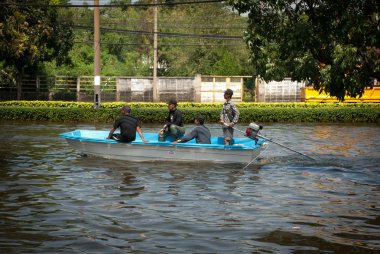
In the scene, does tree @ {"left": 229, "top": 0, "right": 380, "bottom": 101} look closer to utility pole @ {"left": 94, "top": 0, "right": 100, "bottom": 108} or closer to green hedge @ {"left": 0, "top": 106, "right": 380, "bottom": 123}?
green hedge @ {"left": 0, "top": 106, "right": 380, "bottom": 123}

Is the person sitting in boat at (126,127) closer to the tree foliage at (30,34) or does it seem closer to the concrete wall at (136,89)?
the tree foliage at (30,34)

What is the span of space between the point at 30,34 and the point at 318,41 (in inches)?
1116

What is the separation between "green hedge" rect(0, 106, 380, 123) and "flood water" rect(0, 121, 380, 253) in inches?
519

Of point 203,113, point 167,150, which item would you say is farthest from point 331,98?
point 167,150

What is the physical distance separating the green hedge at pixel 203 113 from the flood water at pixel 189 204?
43.2 feet

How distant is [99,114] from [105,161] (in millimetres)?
16435

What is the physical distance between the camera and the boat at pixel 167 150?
1819 centimetres

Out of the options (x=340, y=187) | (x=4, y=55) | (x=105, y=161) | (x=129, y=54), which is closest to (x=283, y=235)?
(x=340, y=187)

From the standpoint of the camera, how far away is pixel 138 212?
12.1m

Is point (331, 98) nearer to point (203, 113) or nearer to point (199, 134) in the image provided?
point (203, 113)

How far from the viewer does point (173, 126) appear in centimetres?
1905

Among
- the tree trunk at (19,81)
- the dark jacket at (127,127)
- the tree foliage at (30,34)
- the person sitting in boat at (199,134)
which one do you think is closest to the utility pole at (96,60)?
the tree foliage at (30,34)

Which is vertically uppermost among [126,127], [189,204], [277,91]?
[277,91]

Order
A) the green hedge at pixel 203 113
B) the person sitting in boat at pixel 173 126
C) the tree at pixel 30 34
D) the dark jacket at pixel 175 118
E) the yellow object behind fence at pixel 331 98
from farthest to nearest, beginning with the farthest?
1. the yellow object behind fence at pixel 331 98
2. the tree at pixel 30 34
3. the green hedge at pixel 203 113
4. the dark jacket at pixel 175 118
5. the person sitting in boat at pixel 173 126
